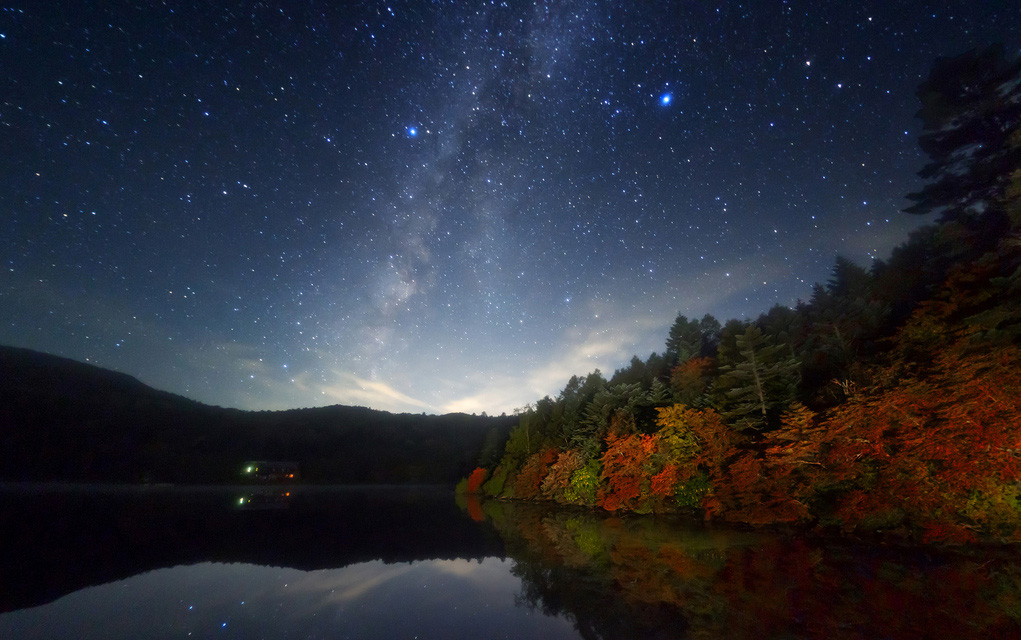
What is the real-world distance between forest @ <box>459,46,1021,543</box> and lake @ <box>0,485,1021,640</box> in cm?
227

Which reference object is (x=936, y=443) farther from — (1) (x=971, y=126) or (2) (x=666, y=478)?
(1) (x=971, y=126)

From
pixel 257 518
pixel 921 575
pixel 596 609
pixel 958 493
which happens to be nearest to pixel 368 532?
pixel 257 518

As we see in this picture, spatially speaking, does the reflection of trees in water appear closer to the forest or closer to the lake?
the lake

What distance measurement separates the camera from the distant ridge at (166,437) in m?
65.0

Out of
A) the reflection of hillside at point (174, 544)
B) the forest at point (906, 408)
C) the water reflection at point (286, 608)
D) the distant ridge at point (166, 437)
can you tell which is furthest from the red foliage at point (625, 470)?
the distant ridge at point (166, 437)

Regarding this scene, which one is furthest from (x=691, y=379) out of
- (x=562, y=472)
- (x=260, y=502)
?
(x=260, y=502)

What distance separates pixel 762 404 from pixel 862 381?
5.20 meters

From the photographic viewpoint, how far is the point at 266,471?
78.0 metres

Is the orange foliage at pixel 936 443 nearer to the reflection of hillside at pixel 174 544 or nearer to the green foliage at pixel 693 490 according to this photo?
the green foliage at pixel 693 490

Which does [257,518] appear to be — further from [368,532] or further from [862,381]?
[862,381]

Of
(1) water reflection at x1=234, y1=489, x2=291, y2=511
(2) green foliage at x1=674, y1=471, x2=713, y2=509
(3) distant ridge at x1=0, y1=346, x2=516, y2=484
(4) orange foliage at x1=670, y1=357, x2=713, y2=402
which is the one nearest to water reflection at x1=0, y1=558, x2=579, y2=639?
(2) green foliage at x1=674, y1=471, x2=713, y2=509

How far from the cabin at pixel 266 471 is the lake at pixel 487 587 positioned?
231 feet

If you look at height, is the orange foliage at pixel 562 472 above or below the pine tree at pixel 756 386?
below

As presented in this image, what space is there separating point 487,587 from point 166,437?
104156 millimetres
